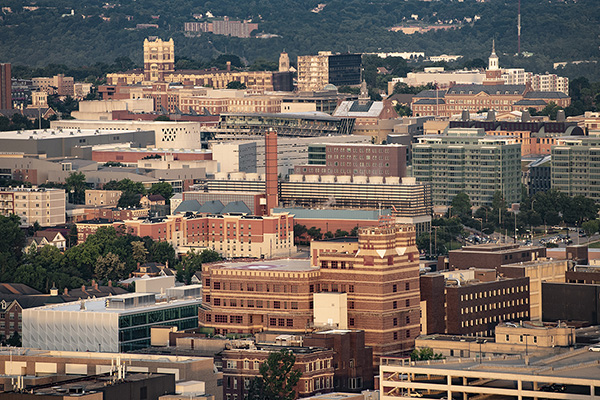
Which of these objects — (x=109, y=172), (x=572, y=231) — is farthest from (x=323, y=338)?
(x=109, y=172)

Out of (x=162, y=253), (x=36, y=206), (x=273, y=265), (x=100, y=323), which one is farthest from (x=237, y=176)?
(x=100, y=323)

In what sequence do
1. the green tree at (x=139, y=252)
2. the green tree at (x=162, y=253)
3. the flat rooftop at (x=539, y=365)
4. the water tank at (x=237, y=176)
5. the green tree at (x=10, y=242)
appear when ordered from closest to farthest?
the flat rooftop at (x=539, y=365)
the green tree at (x=10, y=242)
the green tree at (x=139, y=252)
the green tree at (x=162, y=253)
the water tank at (x=237, y=176)

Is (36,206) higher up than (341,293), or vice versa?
(36,206)

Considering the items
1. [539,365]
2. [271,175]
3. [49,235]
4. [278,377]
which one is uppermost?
[271,175]

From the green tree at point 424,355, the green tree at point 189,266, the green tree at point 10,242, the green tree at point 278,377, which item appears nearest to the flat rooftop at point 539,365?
the green tree at point 424,355

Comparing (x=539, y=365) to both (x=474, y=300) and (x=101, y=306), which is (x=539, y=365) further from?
(x=101, y=306)

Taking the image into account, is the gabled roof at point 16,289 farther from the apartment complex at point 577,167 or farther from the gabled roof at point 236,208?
the apartment complex at point 577,167
